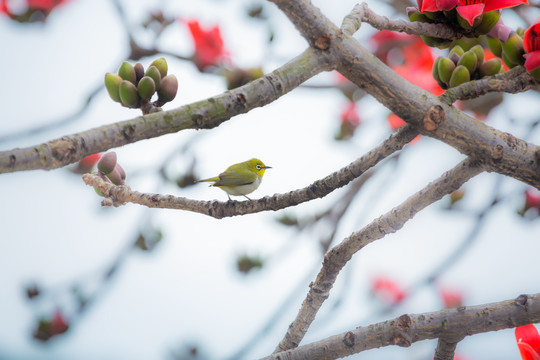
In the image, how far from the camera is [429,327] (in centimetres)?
44

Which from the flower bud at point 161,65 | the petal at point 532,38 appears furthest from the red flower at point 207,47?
the petal at point 532,38

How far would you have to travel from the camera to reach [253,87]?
0.34 metres

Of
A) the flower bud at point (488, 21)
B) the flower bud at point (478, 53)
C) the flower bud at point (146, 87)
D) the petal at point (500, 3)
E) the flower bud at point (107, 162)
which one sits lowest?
the flower bud at point (107, 162)

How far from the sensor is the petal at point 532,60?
1.38ft

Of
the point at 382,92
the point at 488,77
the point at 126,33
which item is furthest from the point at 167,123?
the point at 126,33

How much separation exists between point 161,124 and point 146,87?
13 cm

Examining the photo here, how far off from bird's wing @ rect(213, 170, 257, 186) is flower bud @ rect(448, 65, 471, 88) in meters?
0.23

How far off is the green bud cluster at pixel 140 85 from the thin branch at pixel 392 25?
15 cm

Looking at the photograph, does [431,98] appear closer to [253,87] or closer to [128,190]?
[253,87]

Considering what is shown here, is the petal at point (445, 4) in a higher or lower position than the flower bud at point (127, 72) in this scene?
higher

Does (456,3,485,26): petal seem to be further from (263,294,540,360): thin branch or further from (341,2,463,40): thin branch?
(263,294,540,360): thin branch

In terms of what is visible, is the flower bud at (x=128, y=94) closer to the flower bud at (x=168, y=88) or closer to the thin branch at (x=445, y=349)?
the flower bud at (x=168, y=88)

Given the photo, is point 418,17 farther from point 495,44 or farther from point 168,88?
point 168,88

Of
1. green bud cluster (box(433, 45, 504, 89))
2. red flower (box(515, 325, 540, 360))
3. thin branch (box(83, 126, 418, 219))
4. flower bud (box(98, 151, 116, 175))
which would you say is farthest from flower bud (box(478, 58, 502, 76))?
flower bud (box(98, 151, 116, 175))
